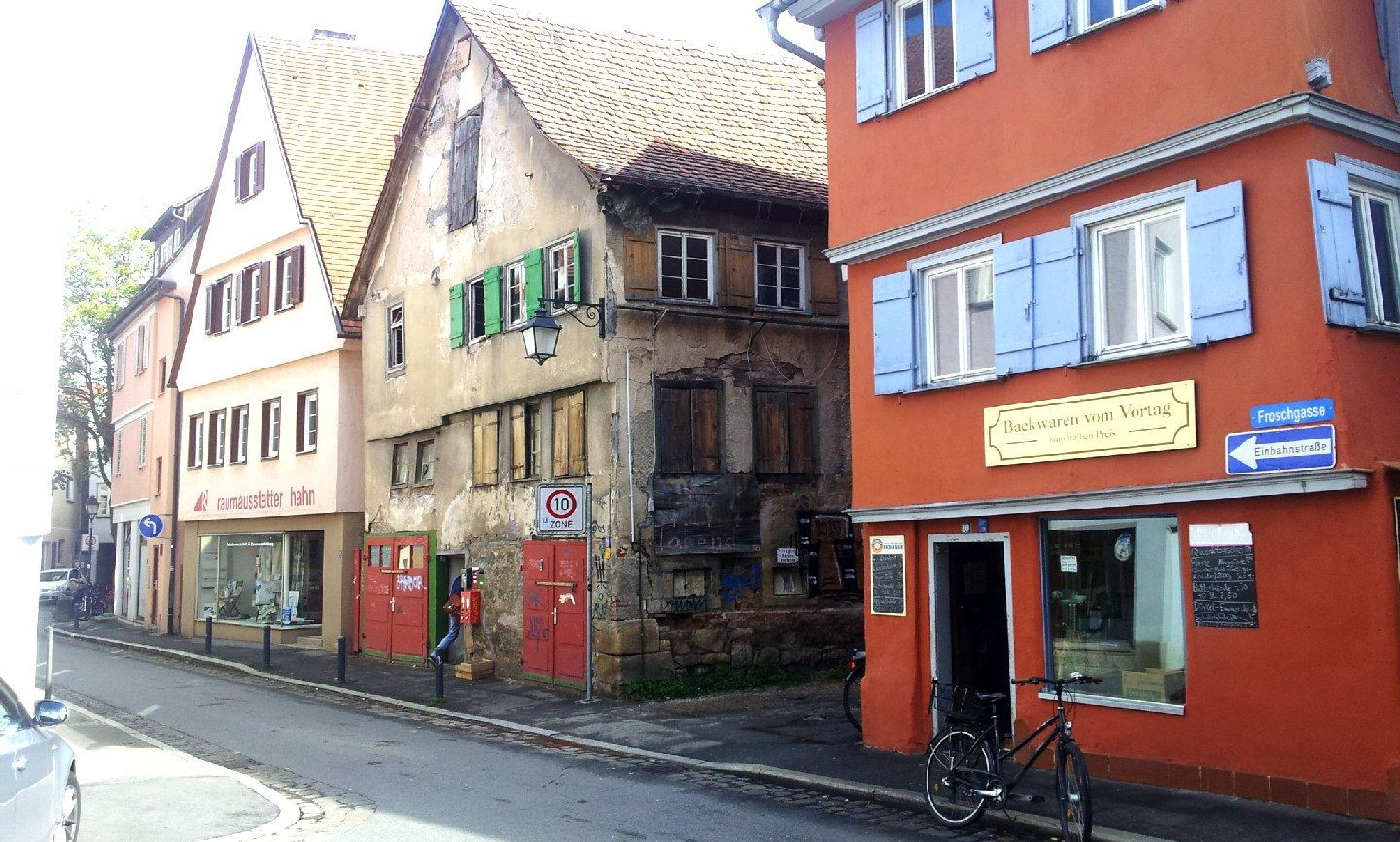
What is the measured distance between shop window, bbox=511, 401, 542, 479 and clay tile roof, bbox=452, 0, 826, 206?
4.32m

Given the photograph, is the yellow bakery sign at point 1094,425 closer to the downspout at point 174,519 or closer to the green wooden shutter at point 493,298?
the green wooden shutter at point 493,298

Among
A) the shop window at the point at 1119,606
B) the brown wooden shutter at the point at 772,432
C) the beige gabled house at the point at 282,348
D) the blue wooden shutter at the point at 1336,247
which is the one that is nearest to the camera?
the blue wooden shutter at the point at 1336,247

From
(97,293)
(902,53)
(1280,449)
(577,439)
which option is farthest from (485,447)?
(97,293)

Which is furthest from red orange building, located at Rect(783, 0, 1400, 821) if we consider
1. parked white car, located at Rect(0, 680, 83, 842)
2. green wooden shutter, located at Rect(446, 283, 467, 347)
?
green wooden shutter, located at Rect(446, 283, 467, 347)

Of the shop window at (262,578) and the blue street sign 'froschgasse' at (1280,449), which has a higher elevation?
the blue street sign 'froschgasse' at (1280,449)

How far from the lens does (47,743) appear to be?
810 cm

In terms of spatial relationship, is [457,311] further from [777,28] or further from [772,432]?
[777,28]

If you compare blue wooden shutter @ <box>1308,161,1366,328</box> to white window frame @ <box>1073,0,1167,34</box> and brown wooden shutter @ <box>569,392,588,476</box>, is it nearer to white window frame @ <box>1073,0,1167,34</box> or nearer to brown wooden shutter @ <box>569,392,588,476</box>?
white window frame @ <box>1073,0,1167,34</box>

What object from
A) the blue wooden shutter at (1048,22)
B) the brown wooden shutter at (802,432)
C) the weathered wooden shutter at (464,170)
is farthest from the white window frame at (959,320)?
the weathered wooden shutter at (464,170)

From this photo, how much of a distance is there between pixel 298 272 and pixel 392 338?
5215mm

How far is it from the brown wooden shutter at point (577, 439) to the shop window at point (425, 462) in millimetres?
5634

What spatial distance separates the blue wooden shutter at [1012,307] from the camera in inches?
479

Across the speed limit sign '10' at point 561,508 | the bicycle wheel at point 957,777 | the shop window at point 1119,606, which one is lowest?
the bicycle wheel at point 957,777

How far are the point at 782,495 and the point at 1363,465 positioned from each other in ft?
36.7
